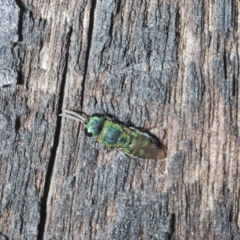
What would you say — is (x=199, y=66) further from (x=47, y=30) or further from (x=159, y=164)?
(x=47, y=30)

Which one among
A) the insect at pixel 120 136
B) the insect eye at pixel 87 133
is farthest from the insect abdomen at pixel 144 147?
Answer: the insect eye at pixel 87 133

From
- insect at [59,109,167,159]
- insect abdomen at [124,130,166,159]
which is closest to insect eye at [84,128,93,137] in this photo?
insect at [59,109,167,159]

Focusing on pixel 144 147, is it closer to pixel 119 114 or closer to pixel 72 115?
pixel 119 114

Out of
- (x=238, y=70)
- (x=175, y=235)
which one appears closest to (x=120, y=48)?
→ (x=238, y=70)

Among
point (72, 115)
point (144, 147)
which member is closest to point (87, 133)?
point (72, 115)

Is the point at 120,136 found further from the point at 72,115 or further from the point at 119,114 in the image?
the point at 72,115

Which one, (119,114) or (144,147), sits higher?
(119,114)

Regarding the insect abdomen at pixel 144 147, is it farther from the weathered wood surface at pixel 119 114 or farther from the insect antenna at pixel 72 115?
the insect antenna at pixel 72 115

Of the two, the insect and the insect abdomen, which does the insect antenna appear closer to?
the insect
